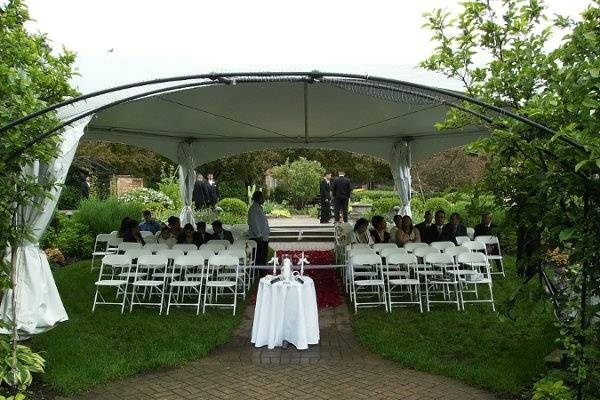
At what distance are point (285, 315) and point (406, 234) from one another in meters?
4.16

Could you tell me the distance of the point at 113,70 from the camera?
22.9 feet

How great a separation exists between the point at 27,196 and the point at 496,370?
4.49 metres

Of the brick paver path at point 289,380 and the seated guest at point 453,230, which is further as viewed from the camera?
the seated guest at point 453,230

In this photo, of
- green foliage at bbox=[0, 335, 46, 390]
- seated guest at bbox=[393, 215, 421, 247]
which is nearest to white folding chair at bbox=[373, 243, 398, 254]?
seated guest at bbox=[393, 215, 421, 247]

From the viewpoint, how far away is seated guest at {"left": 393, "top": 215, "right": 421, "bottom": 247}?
379 inches

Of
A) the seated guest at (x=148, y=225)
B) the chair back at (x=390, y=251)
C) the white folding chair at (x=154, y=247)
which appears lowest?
the chair back at (x=390, y=251)

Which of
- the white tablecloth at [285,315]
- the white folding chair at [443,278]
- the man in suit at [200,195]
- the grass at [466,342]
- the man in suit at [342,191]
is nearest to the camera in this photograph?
the grass at [466,342]

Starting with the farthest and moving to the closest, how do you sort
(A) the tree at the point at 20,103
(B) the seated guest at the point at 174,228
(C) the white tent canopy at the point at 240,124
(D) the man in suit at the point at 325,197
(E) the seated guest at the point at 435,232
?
(D) the man in suit at the point at 325,197 < (B) the seated guest at the point at 174,228 < (E) the seated guest at the point at 435,232 < (C) the white tent canopy at the point at 240,124 < (A) the tree at the point at 20,103

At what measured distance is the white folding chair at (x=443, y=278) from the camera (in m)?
7.90

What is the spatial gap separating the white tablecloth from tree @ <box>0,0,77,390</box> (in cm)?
262

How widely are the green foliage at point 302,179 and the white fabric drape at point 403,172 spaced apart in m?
13.8

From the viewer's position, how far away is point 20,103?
12.2ft

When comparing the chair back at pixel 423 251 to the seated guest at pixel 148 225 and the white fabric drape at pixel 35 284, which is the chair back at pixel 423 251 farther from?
the seated guest at pixel 148 225

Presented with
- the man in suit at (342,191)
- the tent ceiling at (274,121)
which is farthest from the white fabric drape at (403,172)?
the man in suit at (342,191)
